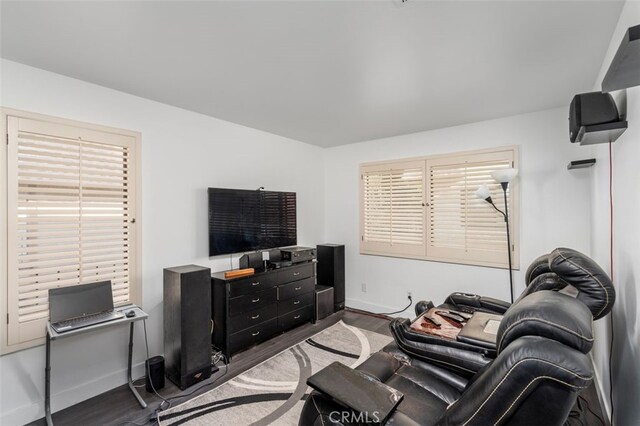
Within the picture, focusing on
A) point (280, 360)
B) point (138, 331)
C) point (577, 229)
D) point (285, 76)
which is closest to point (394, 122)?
point (285, 76)

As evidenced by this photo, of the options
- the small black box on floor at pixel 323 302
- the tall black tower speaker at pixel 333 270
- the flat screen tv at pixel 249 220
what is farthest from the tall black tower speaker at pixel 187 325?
the tall black tower speaker at pixel 333 270

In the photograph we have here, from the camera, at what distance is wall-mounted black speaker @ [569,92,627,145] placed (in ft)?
5.32

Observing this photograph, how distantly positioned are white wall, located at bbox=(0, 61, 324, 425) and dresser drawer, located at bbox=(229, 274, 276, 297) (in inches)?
19.4

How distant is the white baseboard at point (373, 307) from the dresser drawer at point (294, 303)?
0.96 meters

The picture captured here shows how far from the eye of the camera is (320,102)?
292cm

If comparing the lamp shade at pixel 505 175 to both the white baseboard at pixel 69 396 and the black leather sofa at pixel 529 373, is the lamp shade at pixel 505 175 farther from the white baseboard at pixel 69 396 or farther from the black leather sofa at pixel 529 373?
the white baseboard at pixel 69 396

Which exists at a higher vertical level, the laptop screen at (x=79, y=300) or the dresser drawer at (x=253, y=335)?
the laptop screen at (x=79, y=300)

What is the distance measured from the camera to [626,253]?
1.60 meters

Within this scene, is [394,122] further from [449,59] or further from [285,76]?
[285,76]

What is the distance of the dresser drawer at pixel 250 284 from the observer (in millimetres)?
2998

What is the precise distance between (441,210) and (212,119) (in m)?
3.09

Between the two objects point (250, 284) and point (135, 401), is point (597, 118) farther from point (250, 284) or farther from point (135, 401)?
point (135, 401)

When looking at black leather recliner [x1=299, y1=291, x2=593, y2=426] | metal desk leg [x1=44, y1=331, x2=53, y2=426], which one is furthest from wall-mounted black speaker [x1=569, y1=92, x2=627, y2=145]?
metal desk leg [x1=44, y1=331, x2=53, y2=426]

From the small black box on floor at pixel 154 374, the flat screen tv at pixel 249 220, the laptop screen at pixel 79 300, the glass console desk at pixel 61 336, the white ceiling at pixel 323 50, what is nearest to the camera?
the white ceiling at pixel 323 50
